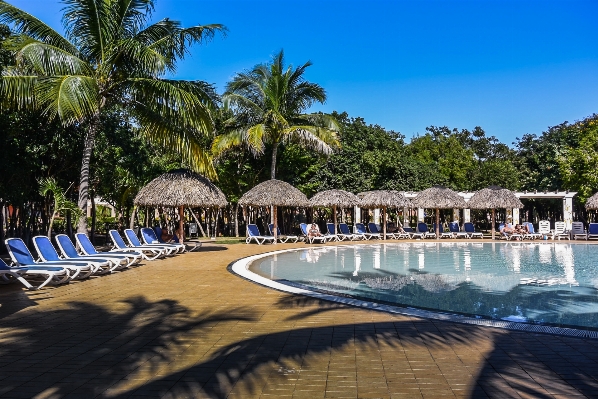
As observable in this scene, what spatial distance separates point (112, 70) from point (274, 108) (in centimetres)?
1010

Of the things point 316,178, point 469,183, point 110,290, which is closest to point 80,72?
point 110,290

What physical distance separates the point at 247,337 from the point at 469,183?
32.0 m

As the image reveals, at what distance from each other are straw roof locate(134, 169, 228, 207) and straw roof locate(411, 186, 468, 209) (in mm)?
11593

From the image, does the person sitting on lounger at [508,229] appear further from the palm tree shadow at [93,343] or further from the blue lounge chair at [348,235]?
the palm tree shadow at [93,343]

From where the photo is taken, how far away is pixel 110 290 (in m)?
8.38

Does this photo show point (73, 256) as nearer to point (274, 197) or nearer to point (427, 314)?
point (427, 314)

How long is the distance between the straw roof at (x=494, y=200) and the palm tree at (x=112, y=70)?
15445 millimetres

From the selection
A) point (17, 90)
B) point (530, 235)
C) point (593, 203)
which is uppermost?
point (17, 90)

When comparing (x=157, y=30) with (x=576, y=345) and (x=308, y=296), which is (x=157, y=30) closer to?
(x=308, y=296)

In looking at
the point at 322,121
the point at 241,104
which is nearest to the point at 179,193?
the point at 241,104

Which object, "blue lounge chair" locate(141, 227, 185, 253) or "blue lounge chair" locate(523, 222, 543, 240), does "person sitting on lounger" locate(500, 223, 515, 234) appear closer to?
"blue lounge chair" locate(523, 222, 543, 240)

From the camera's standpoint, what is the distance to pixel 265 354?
4574 mm

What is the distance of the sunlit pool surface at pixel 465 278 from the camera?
23.8 ft

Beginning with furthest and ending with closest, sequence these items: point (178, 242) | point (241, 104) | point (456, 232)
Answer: point (456, 232)
point (241, 104)
point (178, 242)
